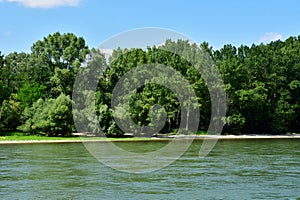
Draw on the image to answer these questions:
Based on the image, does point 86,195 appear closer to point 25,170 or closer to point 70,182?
point 70,182

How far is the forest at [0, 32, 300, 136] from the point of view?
225 ft

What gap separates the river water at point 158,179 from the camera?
21.8m

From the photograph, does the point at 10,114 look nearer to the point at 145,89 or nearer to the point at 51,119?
the point at 51,119

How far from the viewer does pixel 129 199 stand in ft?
67.7

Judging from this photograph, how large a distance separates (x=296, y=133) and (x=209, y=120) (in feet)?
54.8

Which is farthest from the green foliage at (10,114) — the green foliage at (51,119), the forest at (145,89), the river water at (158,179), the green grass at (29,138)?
the river water at (158,179)

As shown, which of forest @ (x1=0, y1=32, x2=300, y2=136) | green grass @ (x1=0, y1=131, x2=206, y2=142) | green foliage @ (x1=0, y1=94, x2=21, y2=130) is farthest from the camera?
forest @ (x1=0, y1=32, x2=300, y2=136)

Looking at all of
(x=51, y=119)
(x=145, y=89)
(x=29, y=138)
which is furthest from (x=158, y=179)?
(x=145, y=89)

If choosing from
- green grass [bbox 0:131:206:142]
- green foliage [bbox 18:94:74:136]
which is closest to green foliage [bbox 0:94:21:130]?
green foliage [bbox 18:94:74:136]

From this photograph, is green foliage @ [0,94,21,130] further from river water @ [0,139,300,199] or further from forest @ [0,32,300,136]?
river water @ [0,139,300,199]

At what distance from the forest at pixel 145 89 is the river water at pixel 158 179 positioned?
104 ft

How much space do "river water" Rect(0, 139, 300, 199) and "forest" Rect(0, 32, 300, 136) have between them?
104ft

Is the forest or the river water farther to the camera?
the forest

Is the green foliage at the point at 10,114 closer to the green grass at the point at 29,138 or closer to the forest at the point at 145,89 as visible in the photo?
the forest at the point at 145,89
